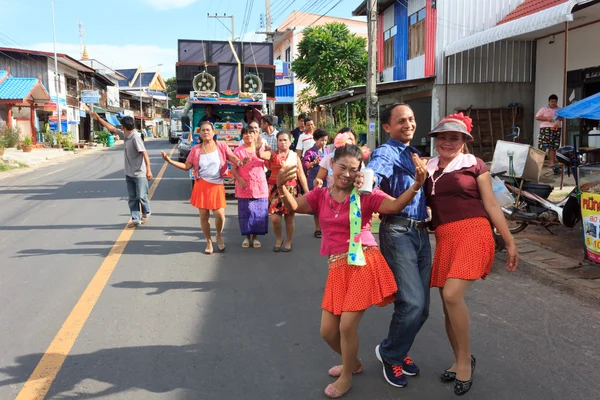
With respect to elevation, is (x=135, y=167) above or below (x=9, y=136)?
below

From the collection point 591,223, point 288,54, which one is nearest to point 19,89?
point 288,54

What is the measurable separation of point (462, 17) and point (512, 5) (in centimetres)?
157

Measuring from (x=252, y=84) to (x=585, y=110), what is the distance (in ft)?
31.7

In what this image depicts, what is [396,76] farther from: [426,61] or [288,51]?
[288,51]

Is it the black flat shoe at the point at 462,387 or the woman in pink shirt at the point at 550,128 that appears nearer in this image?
the black flat shoe at the point at 462,387

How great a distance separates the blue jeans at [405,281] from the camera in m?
3.24

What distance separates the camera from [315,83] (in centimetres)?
2655

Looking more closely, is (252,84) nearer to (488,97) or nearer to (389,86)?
(389,86)

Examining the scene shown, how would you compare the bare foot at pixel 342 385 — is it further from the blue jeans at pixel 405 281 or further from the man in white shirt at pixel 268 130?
the man in white shirt at pixel 268 130

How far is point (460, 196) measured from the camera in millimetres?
3275

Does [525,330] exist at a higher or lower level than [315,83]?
lower

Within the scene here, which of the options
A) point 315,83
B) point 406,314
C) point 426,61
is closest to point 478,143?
point 426,61

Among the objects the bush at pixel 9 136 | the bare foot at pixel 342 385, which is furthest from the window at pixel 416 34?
the bush at pixel 9 136

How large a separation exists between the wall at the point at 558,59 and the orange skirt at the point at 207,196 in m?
10.8
